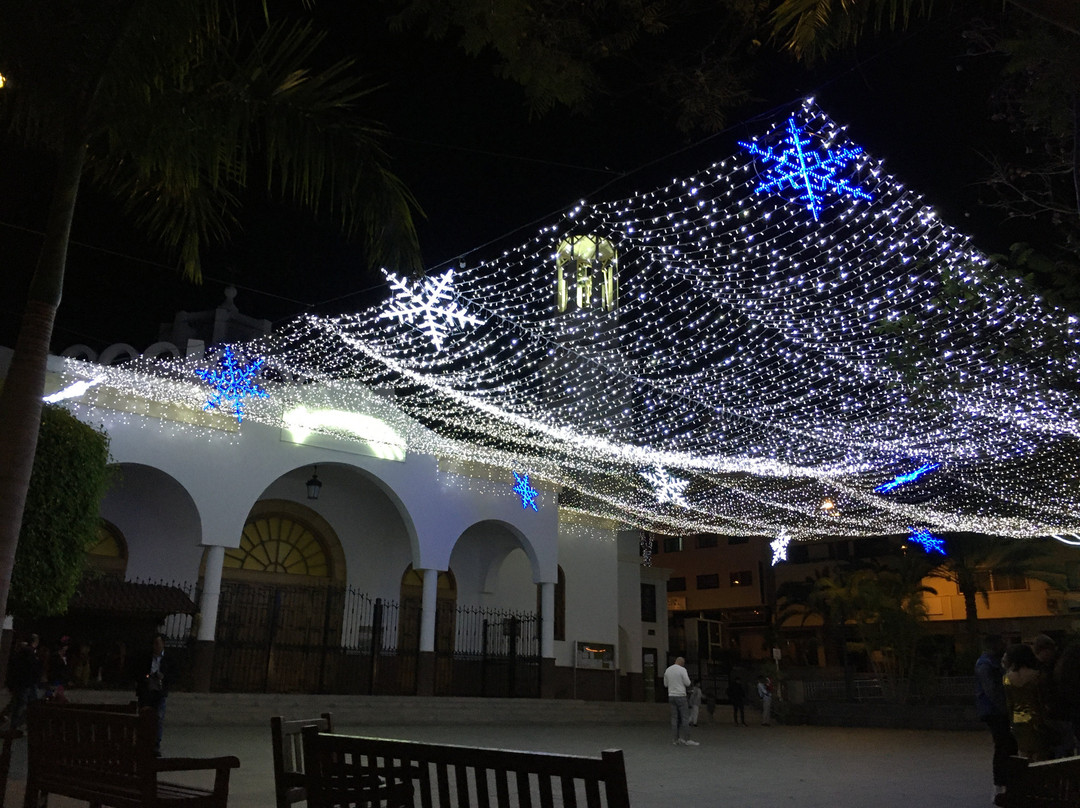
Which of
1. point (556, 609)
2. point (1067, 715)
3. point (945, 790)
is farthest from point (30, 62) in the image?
point (556, 609)

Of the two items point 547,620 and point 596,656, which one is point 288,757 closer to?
point 547,620

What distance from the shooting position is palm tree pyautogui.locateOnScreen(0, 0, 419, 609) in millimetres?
5363

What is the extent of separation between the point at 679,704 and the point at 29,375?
1081 centimetres

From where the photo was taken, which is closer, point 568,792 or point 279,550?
point 568,792

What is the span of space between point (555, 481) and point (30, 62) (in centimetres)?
1555

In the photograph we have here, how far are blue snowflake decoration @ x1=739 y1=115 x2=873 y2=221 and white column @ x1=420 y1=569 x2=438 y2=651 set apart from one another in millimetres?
11888

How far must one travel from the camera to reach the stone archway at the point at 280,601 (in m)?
15.9

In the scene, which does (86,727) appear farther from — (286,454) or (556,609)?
(556,609)

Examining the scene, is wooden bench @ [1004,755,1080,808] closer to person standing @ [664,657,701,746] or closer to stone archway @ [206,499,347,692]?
person standing @ [664,657,701,746]

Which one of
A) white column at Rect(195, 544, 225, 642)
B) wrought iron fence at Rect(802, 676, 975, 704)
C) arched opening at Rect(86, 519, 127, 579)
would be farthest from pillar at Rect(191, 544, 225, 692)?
wrought iron fence at Rect(802, 676, 975, 704)

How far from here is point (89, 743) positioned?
13.3 feet

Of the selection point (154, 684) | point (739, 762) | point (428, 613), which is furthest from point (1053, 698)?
point (428, 613)

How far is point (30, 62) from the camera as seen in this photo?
18.2ft

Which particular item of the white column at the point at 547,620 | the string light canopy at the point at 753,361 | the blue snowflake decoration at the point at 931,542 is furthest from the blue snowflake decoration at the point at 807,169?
the blue snowflake decoration at the point at 931,542
